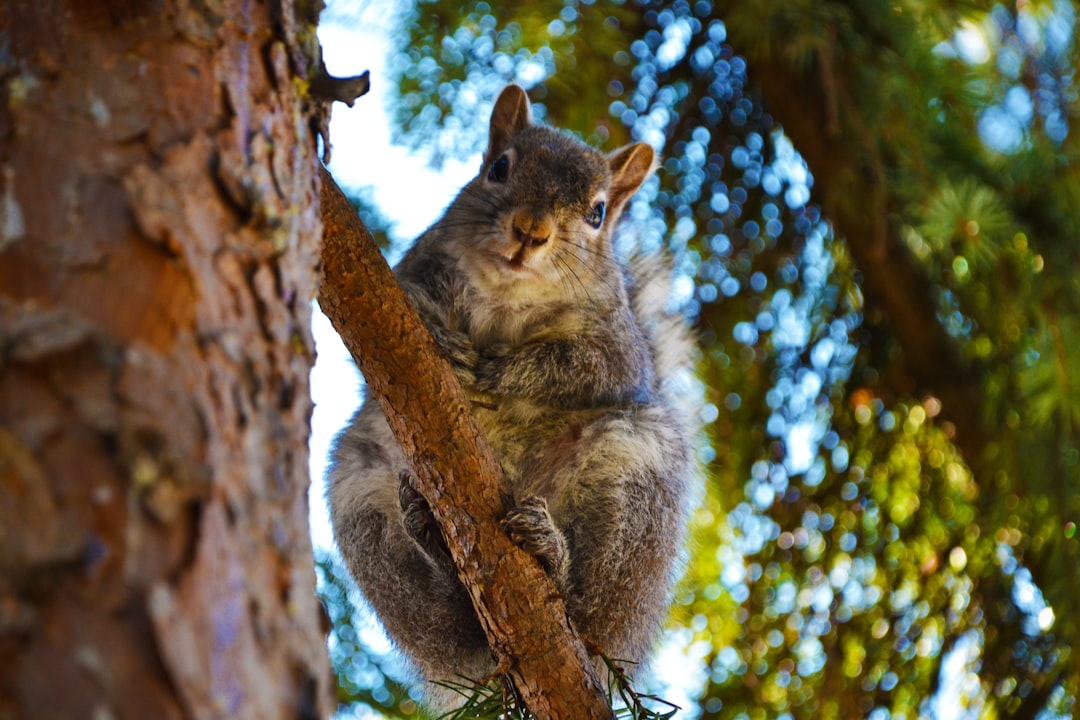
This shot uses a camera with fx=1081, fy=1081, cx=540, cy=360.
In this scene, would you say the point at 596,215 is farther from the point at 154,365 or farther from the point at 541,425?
the point at 154,365

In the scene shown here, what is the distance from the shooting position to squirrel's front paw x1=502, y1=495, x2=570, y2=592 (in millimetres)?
1764

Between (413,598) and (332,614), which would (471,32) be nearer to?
(413,598)

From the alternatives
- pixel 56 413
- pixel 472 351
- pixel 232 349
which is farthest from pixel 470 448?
pixel 56 413

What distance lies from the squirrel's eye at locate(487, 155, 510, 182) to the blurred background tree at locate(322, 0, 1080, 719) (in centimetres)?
16

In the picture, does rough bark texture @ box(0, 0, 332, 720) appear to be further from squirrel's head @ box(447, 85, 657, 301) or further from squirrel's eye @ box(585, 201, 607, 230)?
squirrel's eye @ box(585, 201, 607, 230)

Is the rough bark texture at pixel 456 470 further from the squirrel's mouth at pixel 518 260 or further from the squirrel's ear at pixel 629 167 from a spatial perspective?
the squirrel's ear at pixel 629 167

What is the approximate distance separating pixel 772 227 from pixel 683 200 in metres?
0.24

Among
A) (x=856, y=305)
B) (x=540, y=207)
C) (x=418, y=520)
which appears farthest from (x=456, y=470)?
(x=856, y=305)

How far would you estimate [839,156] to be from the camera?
8.30 ft

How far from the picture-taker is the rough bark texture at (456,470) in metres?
1.67

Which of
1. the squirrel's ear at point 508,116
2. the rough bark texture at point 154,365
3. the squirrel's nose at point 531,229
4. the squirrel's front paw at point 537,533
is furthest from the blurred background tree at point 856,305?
the rough bark texture at point 154,365

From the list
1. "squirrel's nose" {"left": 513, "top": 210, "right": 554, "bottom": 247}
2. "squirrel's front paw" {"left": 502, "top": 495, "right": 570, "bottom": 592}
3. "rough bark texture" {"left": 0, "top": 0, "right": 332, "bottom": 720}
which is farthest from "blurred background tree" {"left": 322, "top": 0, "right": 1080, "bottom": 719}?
"rough bark texture" {"left": 0, "top": 0, "right": 332, "bottom": 720}

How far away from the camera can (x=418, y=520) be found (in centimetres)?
200

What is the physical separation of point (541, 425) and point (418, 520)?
38cm
